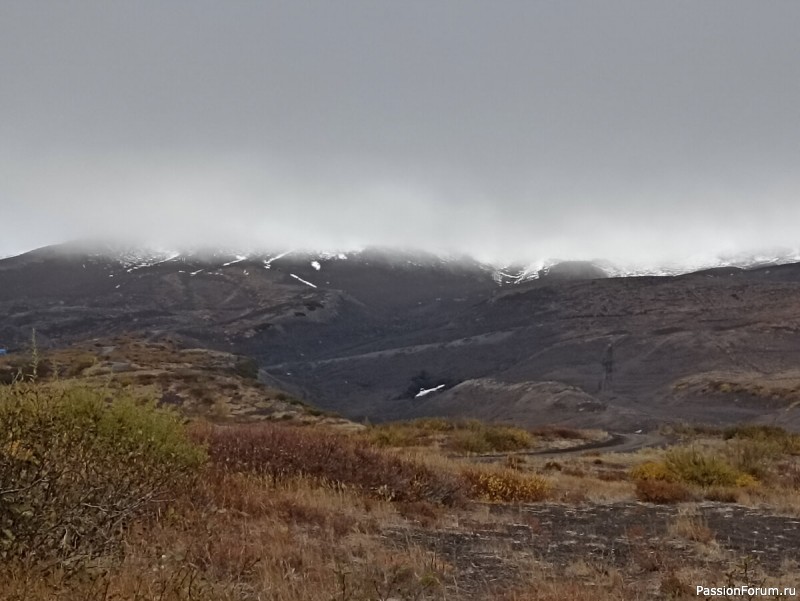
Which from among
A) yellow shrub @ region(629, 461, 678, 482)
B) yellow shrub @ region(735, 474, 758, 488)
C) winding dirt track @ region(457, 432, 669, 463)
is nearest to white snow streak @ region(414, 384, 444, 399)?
winding dirt track @ region(457, 432, 669, 463)

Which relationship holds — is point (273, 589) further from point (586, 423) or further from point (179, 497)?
point (586, 423)

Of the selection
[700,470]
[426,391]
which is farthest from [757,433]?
[426,391]

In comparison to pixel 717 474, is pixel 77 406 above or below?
above

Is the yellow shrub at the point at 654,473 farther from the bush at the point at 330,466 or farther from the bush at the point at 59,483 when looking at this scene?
the bush at the point at 59,483

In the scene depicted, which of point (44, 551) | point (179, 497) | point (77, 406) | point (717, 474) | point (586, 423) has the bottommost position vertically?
point (586, 423)

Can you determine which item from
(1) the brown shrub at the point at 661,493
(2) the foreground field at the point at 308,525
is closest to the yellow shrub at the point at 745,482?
(2) the foreground field at the point at 308,525

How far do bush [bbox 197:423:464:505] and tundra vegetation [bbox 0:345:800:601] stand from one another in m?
0.03

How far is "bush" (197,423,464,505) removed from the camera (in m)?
9.54

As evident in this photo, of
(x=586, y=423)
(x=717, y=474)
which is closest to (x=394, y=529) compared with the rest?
(x=717, y=474)

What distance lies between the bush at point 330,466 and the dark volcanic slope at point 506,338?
173 feet

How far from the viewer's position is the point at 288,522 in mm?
7133

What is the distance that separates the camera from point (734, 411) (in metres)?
62.8

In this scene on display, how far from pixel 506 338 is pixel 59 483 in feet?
354

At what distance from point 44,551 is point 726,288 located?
399 ft
